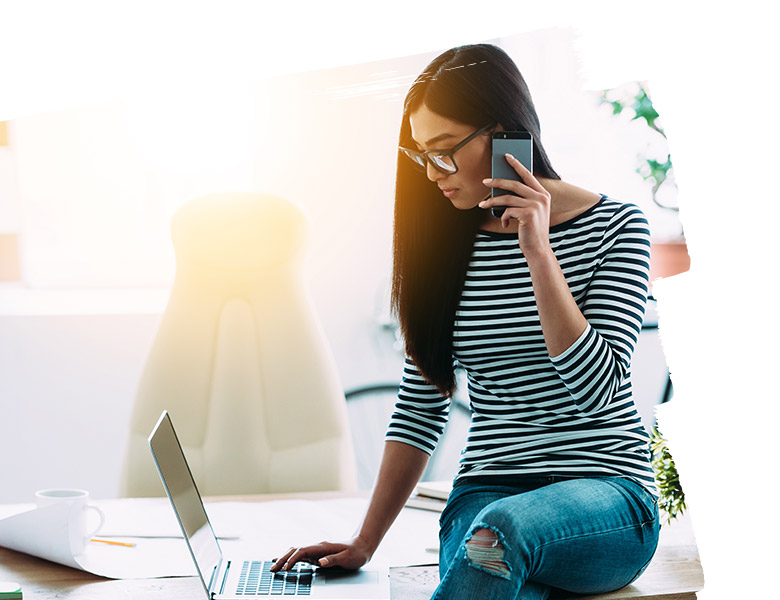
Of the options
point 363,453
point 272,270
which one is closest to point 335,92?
point 272,270

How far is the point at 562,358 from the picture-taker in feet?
2.93

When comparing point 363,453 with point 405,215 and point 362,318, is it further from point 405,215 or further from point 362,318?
point 405,215

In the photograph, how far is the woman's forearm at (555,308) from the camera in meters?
0.89

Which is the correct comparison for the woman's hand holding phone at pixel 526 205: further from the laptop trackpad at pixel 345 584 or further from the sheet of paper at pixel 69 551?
the sheet of paper at pixel 69 551

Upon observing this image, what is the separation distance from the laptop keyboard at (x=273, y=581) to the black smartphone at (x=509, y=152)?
0.48 meters

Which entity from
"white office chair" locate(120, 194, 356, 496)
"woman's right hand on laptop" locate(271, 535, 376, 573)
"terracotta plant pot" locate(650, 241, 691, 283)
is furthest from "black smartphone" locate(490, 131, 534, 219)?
"terracotta plant pot" locate(650, 241, 691, 283)

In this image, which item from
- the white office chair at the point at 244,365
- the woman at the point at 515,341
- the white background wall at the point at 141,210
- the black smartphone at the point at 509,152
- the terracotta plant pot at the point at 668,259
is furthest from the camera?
the terracotta plant pot at the point at 668,259

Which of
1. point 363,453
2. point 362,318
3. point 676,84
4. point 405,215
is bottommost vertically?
point 363,453

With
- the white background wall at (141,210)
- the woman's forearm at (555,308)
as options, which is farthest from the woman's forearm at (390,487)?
the white background wall at (141,210)

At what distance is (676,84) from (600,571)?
833mm

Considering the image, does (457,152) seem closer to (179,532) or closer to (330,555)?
(330,555)

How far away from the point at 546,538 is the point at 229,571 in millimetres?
414

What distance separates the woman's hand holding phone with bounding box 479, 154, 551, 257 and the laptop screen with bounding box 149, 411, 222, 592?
0.47m

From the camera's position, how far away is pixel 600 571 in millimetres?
871
